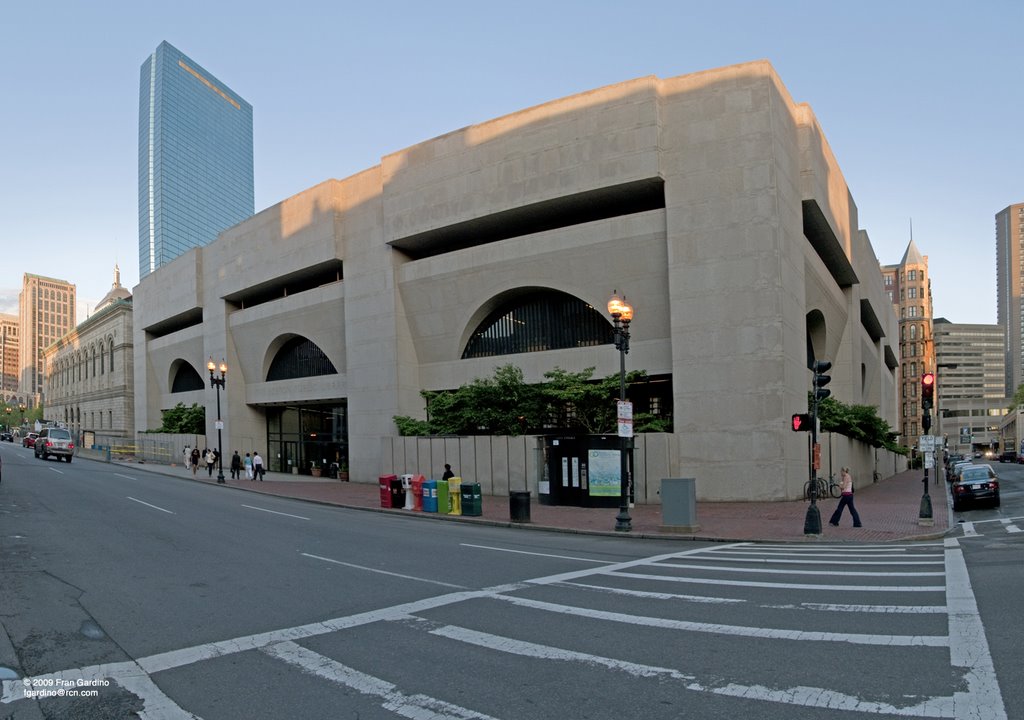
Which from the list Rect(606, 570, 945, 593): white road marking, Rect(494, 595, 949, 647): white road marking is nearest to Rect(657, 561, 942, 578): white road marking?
Rect(606, 570, 945, 593): white road marking

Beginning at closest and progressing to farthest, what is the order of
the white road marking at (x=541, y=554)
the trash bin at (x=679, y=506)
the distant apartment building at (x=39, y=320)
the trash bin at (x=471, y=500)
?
1. the white road marking at (x=541, y=554)
2. the trash bin at (x=679, y=506)
3. the trash bin at (x=471, y=500)
4. the distant apartment building at (x=39, y=320)

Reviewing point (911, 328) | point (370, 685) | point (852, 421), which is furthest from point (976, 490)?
point (911, 328)

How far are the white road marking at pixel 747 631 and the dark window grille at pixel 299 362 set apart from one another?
36.3 metres

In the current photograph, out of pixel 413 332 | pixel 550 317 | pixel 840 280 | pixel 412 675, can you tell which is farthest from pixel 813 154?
pixel 412 675

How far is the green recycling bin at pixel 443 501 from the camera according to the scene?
77.0ft

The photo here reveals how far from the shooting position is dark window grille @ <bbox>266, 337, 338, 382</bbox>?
146 ft

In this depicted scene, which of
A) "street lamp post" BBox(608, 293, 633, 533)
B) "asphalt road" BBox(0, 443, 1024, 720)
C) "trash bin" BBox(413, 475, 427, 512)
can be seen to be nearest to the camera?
"asphalt road" BBox(0, 443, 1024, 720)

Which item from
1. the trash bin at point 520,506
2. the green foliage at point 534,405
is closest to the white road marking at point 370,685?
the trash bin at point 520,506

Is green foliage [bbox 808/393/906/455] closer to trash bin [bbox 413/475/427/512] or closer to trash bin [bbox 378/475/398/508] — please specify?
trash bin [bbox 413/475/427/512]

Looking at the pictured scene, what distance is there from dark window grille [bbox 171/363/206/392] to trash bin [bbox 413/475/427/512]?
40.1 metres

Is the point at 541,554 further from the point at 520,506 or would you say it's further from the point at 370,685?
the point at 370,685

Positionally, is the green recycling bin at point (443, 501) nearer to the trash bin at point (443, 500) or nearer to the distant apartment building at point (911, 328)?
the trash bin at point (443, 500)

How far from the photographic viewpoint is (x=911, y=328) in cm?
11681

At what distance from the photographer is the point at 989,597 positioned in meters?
8.98
